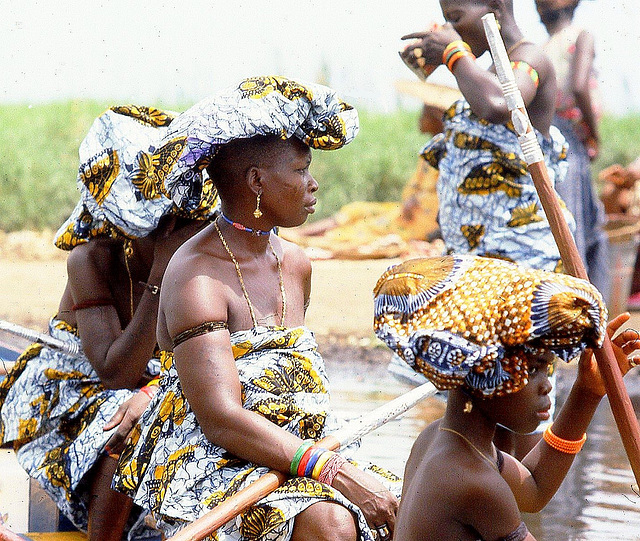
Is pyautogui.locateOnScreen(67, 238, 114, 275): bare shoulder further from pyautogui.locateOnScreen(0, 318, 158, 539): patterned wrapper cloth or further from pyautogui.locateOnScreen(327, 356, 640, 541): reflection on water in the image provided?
pyautogui.locateOnScreen(327, 356, 640, 541): reflection on water

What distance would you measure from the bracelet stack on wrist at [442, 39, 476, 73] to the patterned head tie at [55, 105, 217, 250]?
1.22m

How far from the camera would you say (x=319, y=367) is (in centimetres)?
301

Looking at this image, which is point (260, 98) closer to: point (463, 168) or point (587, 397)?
point (587, 397)

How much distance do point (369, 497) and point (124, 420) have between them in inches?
40.7

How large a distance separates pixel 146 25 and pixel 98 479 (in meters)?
11.5

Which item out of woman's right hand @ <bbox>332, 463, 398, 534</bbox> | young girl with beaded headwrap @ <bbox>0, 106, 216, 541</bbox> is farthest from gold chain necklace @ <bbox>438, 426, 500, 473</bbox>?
young girl with beaded headwrap @ <bbox>0, 106, 216, 541</bbox>

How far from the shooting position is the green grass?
1546 cm

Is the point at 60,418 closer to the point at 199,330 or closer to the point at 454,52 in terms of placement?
the point at 199,330

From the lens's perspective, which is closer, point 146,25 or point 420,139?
point 146,25

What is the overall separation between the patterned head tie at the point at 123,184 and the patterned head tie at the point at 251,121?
33cm

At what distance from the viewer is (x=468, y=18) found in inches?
175

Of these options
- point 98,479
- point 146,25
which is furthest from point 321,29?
point 98,479

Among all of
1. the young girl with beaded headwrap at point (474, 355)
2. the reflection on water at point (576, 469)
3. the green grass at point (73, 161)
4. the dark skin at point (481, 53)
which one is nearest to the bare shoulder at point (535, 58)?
the dark skin at point (481, 53)

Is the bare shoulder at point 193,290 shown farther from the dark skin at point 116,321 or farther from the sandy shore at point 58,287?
the sandy shore at point 58,287
